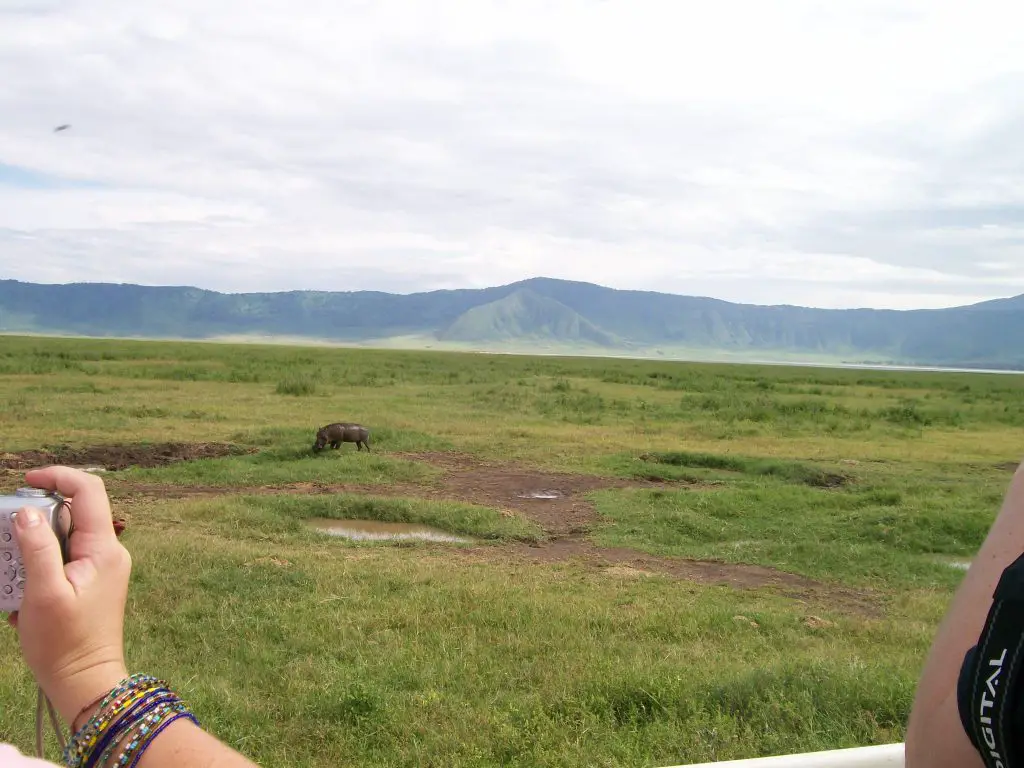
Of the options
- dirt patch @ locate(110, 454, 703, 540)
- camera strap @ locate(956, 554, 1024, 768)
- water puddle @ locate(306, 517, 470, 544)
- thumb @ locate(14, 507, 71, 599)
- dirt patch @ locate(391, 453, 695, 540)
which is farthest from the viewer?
dirt patch @ locate(110, 454, 703, 540)

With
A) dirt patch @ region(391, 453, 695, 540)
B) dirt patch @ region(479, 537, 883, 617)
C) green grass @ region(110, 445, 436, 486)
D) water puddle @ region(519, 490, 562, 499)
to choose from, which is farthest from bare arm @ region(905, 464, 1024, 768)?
green grass @ region(110, 445, 436, 486)

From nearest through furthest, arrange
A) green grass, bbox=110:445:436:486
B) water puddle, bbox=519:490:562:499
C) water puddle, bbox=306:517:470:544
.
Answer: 1. water puddle, bbox=306:517:470:544
2. water puddle, bbox=519:490:562:499
3. green grass, bbox=110:445:436:486

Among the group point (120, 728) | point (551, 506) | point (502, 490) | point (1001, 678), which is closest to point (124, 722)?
point (120, 728)

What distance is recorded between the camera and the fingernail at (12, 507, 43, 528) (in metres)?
1.29

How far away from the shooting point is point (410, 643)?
5914 millimetres

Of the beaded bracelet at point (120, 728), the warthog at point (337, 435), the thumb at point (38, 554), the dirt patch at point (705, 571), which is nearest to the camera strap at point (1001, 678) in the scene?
the beaded bracelet at point (120, 728)

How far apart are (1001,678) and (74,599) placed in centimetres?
125

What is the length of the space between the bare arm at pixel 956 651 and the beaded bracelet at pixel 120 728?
3.61ft

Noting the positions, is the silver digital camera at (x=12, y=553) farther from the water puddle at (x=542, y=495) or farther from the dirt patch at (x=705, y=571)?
the water puddle at (x=542, y=495)

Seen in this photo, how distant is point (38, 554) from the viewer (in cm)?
130

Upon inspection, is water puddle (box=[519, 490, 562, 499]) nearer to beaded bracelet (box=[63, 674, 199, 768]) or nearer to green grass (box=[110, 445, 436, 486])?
green grass (box=[110, 445, 436, 486])

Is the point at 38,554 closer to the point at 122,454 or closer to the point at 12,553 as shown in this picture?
the point at 12,553

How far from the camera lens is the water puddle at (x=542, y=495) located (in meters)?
13.6

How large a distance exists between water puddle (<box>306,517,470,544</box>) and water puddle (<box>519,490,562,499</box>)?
2.59 meters
